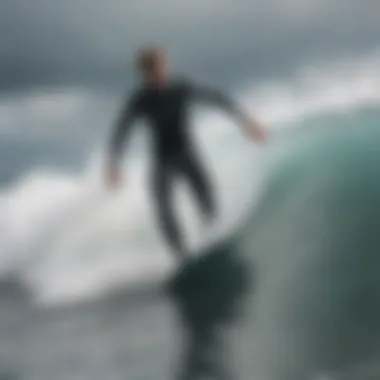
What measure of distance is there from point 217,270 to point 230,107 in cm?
21

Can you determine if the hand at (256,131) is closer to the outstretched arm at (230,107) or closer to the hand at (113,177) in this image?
the outstretched arm at (230,107)

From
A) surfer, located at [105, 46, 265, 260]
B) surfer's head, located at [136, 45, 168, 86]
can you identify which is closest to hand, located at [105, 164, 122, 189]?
surfer, located at [105, 46, 265, 260]

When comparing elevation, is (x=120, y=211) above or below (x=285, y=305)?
above

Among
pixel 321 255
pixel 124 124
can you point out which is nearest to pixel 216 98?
pixel 124 124

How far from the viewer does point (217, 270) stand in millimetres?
1054

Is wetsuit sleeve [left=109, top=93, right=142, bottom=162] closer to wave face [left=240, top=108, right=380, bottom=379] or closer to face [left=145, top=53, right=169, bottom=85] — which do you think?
face [left=145, top=53, right=169, bottom=85]

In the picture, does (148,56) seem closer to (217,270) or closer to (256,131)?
(256,131)

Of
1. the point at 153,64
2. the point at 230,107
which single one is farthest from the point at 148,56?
the point at 230,107

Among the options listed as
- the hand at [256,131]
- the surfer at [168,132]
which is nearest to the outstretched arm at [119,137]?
the surfer at [168,132]

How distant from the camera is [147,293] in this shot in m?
1.05

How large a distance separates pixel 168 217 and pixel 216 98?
164mm

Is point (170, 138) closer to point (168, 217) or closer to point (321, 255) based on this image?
point (168, 217)

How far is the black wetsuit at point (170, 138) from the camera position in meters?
1.06

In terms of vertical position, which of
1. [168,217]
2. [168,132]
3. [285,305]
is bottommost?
[285,305]
